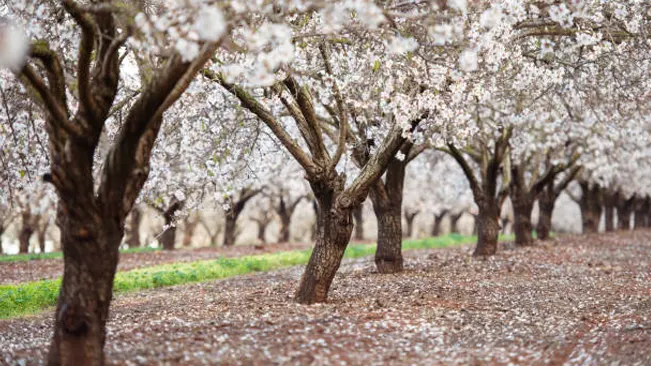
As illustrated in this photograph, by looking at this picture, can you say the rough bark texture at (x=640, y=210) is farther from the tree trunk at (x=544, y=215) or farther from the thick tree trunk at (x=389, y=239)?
the thick tree trunk at (x=389, y=239)

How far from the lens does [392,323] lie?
37.6ft

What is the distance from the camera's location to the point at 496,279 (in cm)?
1777

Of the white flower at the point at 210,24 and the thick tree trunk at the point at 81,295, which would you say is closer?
the white flower at the point at 210,24

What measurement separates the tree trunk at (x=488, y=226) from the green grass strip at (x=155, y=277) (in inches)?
297

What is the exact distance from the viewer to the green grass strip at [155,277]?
52.0ft

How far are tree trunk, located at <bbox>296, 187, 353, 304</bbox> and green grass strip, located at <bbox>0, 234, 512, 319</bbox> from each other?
7.24 metres

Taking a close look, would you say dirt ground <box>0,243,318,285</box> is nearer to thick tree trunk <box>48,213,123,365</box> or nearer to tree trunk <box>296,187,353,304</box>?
tree trunk <box>296,187,353,304</box>

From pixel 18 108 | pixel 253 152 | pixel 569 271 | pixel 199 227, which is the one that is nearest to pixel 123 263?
pixel 253 152

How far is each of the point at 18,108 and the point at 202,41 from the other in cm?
606

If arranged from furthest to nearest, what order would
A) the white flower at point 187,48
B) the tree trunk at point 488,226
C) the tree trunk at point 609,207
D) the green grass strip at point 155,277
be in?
1. the tree trunk at point 609,207
2. the tree trunk at point 488,226
3. the green grass strip at point 155,277
4. the white flower at point 187,48

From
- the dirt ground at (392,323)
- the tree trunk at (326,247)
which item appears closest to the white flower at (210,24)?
the dirt ground at (392,323)

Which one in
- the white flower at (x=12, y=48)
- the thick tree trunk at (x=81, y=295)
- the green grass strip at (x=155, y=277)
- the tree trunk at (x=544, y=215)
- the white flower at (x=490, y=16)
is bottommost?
the green grass strip at (x=155, y=277)

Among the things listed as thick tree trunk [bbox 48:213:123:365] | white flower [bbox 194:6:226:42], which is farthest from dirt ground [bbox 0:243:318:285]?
white flower [bbox 194:6:226:42]

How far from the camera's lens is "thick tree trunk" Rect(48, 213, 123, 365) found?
825cm
